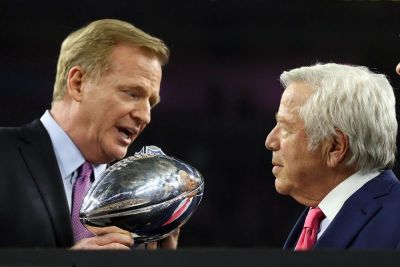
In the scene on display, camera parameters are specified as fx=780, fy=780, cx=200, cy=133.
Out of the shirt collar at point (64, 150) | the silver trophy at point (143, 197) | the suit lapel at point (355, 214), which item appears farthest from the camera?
the shirt collar at point (64, 150)

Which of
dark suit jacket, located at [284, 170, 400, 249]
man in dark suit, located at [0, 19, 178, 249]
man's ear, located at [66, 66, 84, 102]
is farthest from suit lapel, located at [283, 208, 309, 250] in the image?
man's ear, located at [66, 66, 84, 102]

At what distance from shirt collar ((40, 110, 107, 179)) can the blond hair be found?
64 millimetres

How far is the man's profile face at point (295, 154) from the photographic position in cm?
183

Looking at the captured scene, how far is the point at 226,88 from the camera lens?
1.95 m

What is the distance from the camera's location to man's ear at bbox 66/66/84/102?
1935mm

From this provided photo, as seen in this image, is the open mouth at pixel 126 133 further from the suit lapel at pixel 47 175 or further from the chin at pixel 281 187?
the chin at pixel 281 187

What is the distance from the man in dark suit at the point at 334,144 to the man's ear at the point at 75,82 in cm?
50

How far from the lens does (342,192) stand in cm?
180

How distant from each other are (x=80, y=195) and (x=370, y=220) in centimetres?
68

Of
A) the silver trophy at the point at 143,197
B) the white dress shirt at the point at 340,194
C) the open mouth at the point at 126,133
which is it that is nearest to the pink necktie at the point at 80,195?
the open mouth at the point at 126,133

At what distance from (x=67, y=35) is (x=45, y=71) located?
0.11 meters

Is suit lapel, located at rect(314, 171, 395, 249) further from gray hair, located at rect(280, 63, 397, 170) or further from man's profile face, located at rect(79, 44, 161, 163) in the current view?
man's profile face, located at rect(79, 44, 161, 163)

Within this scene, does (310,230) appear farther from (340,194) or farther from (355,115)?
(355,115)

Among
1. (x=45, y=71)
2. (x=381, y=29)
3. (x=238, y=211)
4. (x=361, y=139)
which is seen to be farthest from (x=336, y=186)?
(x=45, y=71)
